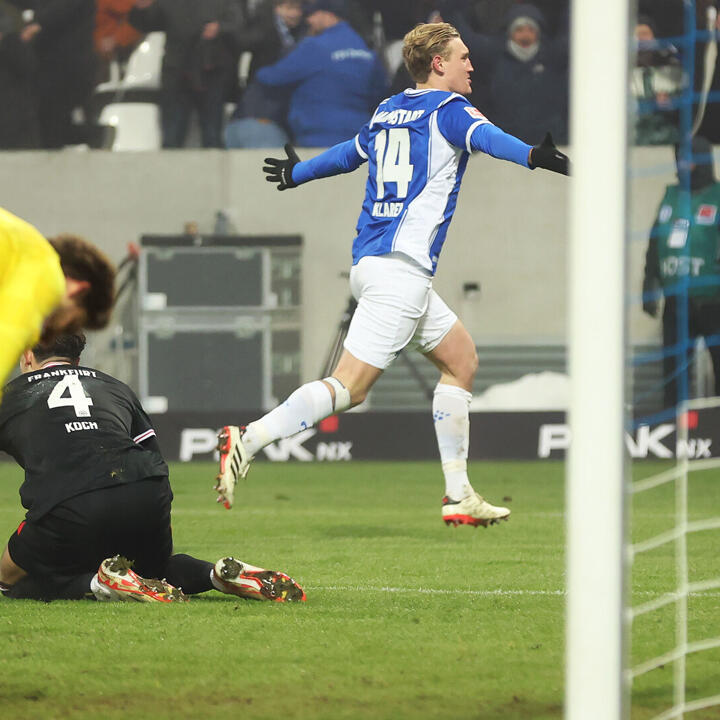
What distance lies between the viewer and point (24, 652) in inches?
150

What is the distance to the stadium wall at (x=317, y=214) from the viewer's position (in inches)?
516

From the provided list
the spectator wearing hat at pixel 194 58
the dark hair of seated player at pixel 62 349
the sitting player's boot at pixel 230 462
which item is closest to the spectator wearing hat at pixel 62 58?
the spectator wearing hat at pixel 194 58

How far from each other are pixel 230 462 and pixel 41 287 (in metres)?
2.77

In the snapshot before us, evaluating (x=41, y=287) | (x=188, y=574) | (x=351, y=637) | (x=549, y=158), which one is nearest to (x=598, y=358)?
(x=41, y=287)

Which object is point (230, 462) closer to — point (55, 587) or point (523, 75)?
point (55, 587)

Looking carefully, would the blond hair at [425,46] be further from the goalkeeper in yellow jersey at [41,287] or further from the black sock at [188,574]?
the goalkeeper in yellow jersey at [41,287]

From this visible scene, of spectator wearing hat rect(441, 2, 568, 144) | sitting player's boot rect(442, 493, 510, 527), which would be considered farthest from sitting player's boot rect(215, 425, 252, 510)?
spectator wearing hat rect(441, 2, 568, 144)

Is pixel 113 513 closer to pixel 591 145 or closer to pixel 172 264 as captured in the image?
pixel 591 145

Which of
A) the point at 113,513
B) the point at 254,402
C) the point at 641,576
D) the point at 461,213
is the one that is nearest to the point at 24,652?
the point at 113,513

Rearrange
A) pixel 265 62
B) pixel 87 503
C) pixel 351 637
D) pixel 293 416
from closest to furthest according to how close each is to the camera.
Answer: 1. pixel 351 637
2. pixel 87 503
3. pixel 293 416
4. pixel 265 62

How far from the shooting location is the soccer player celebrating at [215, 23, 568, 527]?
5.83m

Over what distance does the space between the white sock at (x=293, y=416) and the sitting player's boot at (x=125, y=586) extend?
1015 mm

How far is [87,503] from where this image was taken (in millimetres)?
4457

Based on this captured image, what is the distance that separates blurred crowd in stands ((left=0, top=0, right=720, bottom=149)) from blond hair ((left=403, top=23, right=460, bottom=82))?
6947 mm
